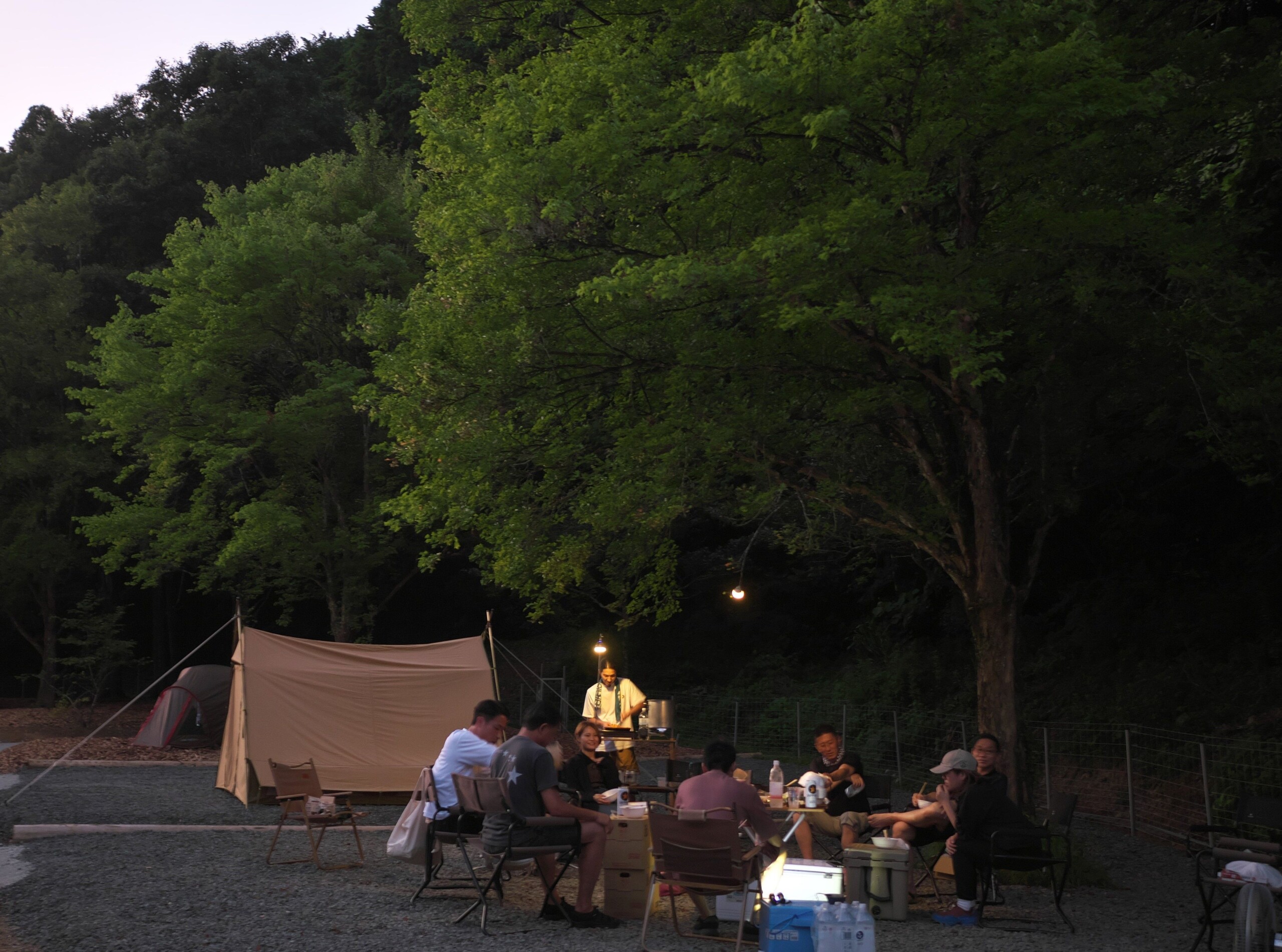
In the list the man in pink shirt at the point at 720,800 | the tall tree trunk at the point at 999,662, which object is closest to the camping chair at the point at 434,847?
the man in pink shirt at the point at 720,800

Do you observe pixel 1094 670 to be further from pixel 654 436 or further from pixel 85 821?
pixel 85 821

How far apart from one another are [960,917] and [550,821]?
2.61 m

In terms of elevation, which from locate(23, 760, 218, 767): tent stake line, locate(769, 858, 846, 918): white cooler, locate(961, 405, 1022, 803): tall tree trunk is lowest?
locate(23, 760, 218, 767): tent stake line

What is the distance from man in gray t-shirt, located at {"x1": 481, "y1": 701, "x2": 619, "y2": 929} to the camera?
6766mm

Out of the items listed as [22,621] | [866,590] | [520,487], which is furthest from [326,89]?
[520,487]

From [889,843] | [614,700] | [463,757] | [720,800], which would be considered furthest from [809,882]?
[614,700]

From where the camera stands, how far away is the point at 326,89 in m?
32.6

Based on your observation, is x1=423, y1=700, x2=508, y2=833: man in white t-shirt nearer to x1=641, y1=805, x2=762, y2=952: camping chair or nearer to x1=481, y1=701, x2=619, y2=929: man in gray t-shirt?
x1=481, y1=701, x2=619, y2=929: man in gray t-shirt

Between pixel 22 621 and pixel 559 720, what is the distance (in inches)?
1141

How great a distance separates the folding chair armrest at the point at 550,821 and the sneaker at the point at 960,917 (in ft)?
7.71

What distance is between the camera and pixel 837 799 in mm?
8477

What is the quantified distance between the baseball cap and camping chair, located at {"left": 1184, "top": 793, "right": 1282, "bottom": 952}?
135cm

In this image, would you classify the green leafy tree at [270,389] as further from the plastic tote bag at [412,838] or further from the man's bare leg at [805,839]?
the man's bare leg at [805,839]

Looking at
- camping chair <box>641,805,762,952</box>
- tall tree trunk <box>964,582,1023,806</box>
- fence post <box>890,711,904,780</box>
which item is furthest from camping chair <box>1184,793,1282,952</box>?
fence post <box>890,711,904,780</box>
